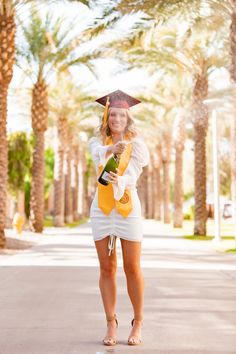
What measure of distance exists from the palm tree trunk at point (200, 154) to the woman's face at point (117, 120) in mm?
22739

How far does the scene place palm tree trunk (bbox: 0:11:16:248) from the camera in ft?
64.1

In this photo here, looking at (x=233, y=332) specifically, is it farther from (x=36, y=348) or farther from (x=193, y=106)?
(x=193, y=106)

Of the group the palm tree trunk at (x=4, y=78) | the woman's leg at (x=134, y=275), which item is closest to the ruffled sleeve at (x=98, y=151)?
the woman's leg at (x=134, y=275)

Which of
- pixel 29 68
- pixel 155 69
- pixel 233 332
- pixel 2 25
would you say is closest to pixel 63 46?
pixel 29 68

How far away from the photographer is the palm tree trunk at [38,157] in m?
30.1

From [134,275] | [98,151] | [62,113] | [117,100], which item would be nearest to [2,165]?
[117,100]

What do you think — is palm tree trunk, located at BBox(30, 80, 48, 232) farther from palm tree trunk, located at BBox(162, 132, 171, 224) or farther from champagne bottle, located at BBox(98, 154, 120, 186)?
champagne bottle, located at BBox(98, 154, 120, 186)

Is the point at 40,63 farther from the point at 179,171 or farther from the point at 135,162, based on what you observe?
the point at 135,162

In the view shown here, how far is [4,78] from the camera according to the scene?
66.7ft

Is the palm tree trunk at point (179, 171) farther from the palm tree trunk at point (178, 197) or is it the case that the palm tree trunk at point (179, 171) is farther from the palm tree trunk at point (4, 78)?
the palm tree trunk at point (4, 78)

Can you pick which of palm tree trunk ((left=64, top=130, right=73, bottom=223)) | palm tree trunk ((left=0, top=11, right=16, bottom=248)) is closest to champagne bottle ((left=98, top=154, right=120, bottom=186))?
palm tree trunk ((left=0, top=11, right=16, bottom=248))

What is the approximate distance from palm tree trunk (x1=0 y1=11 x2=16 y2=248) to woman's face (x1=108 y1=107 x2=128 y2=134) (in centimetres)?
1355

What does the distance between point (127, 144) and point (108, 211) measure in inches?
22.5

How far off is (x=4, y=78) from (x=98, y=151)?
581 inches
